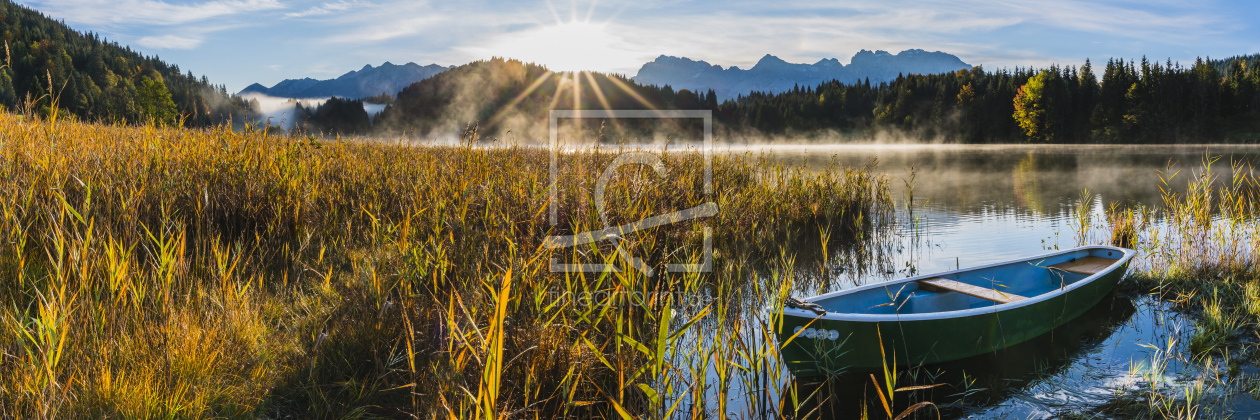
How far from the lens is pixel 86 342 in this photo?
2553 millimetres

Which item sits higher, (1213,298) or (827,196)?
(827,196)

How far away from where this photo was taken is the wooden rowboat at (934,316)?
176 inches

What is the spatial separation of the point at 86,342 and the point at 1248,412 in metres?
6.96

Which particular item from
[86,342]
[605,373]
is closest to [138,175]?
[86,342]

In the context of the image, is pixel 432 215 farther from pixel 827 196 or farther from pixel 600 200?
pixel 827 196

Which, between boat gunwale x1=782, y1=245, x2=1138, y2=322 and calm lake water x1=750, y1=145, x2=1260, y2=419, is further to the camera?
calm lake water x1=750, y1=145, x2=1260, y2=419

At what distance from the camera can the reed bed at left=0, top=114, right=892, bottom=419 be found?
2.45 meters

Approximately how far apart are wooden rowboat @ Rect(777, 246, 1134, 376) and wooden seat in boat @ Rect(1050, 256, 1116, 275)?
0.15 feet

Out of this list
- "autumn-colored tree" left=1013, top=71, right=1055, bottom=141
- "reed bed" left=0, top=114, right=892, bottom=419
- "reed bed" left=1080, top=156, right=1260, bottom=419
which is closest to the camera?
"reed bed" left=0, top=114, right=892, bottom=419

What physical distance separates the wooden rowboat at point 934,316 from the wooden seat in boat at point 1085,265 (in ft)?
0.15

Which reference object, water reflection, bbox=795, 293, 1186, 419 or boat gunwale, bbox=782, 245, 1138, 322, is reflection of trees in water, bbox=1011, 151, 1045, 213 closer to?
boat gunwale, bbox=782, 245, 1138, 322

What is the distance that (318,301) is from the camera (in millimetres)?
3916

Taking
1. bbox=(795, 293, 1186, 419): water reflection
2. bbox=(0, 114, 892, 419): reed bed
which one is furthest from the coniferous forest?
bbox=(795, 293, 1186, 419): water reflection

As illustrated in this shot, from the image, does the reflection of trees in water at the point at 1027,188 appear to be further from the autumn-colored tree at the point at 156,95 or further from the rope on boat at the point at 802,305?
the autumn-colored tree at the point at 156,95
